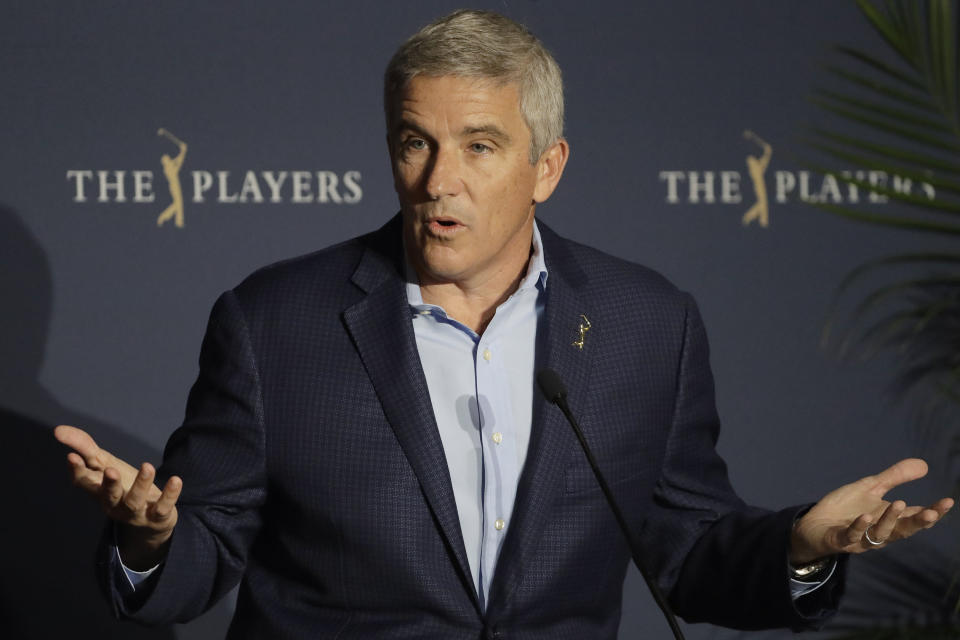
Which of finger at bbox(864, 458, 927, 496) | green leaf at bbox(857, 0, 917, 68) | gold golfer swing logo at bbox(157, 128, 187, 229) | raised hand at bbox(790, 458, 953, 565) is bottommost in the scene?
raised hand at bbox(790, 458, 953, 565)

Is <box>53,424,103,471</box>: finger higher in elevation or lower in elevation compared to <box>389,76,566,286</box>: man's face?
lower

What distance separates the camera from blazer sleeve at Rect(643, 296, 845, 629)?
2.01 meters

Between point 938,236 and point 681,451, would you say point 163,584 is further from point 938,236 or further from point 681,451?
point 938,236

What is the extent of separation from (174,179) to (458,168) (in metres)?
1.34

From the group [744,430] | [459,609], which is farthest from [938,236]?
[459,609]

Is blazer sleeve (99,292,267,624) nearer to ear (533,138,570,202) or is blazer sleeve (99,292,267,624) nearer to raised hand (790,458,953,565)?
ear (533,138,570,202)

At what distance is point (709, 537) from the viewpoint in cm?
216

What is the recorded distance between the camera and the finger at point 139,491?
1.60m

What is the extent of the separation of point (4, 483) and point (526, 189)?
1.66 meters

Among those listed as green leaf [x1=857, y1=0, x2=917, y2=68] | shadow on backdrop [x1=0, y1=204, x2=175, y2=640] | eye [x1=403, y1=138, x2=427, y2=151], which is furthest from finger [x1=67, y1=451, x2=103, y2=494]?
green leaf [x1=857, y1=0, x2=917, y2=68]

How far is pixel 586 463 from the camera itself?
Answer: 81.4 inches

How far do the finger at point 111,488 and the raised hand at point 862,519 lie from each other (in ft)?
3.27

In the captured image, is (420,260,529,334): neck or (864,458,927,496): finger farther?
(420,260,529,334): neck

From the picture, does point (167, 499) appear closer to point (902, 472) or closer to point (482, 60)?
point (482, 60)
